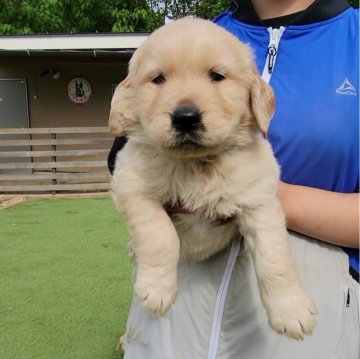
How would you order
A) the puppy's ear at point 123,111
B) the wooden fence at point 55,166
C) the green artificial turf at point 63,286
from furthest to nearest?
the wooden fence at point 55,166 < the green artificial turf at point 63,286 < the puppy's ear at point 123,111

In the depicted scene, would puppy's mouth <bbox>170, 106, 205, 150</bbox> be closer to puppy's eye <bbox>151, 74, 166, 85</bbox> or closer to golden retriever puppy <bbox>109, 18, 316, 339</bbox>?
golden retriever puppy <bbox>109, 18, 316, 339</bbox>

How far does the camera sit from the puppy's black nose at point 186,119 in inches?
68.7

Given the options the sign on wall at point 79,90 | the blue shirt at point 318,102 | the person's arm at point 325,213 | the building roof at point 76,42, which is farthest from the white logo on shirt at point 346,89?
the sign on wall at point 79,90

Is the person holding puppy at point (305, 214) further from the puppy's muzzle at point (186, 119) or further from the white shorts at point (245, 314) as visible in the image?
the puppy's muzzle at point (186, 119)

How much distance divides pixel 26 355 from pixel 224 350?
269 cm

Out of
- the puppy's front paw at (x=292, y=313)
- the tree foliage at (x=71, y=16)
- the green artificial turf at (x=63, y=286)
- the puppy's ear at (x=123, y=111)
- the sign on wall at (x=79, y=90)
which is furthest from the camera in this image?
the tree foliage at (x=71, y=16)

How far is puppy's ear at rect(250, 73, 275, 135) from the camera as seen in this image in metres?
1.91

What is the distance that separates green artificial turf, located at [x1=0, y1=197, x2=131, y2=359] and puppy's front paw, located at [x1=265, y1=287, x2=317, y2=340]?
8.92 ft

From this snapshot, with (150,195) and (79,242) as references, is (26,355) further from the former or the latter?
(79,242)

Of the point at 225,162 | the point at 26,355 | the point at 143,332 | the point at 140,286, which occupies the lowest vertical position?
the point at 26,355

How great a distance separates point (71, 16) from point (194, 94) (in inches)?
973

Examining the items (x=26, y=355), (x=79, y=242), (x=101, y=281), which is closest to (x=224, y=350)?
(x=26, y=355)

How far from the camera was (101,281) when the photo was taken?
562 cm

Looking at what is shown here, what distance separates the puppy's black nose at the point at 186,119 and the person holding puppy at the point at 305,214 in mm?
421
